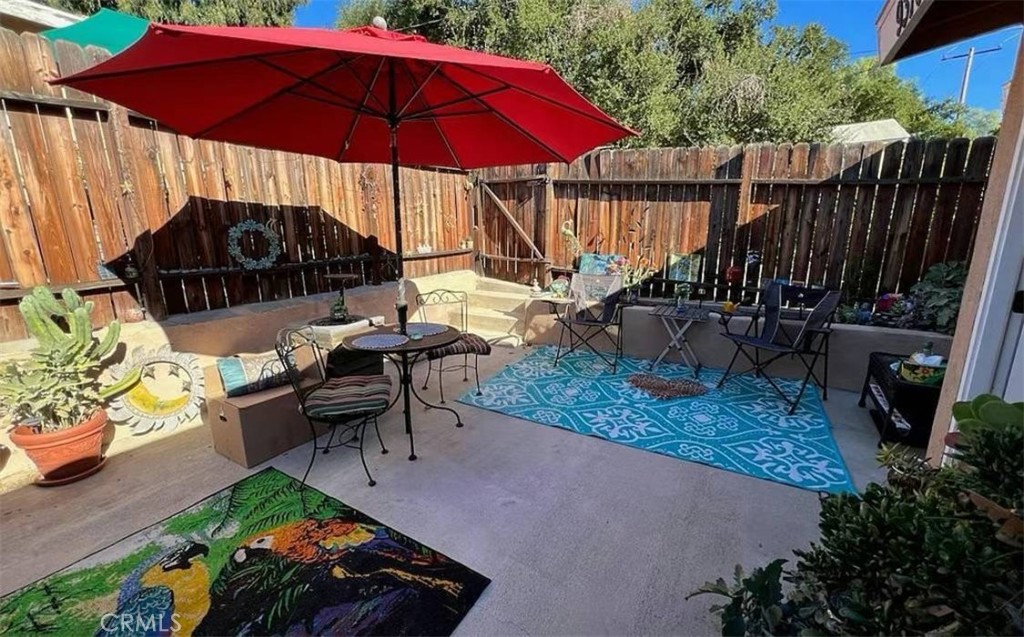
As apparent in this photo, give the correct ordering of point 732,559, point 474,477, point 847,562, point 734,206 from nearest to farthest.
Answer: point 847,562 → point 732,559 → point 474,477 → point 734,206

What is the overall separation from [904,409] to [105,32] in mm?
7489

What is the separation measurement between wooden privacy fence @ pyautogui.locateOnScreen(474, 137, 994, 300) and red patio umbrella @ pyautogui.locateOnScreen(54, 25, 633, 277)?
8.28 feet

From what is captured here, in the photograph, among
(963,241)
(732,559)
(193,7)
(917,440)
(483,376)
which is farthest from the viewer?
(193,7)

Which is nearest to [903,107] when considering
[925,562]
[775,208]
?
[775,208]

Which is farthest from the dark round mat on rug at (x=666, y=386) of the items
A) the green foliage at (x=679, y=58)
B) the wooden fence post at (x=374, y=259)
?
the green foliage at (x=679, y=58)

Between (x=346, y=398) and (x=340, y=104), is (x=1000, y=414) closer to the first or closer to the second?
(x=346, y=398)

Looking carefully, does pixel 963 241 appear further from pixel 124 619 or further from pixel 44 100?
pixel 44 100

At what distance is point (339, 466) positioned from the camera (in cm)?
266

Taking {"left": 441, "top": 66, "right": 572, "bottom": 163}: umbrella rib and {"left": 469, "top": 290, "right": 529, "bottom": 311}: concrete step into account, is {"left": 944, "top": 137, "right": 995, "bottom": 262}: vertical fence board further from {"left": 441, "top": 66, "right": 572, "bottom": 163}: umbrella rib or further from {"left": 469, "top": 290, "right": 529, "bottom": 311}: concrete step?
{"left": 469, "top": 290, "right": 529, "bottom": 311}: concrete step

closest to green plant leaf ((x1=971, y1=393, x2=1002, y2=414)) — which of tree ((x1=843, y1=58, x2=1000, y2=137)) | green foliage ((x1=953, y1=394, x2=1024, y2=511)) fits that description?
green foliage ((x1=953, y1=394, x2=1024, y2=511))

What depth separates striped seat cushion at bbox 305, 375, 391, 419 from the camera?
94.7 inches

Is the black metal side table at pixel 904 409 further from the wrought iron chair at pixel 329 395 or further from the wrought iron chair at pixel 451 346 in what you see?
the wrought iron chair at pixel 329 395

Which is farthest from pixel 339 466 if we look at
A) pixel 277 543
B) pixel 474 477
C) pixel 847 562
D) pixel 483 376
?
pixel 847 562

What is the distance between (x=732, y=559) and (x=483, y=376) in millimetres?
2689
